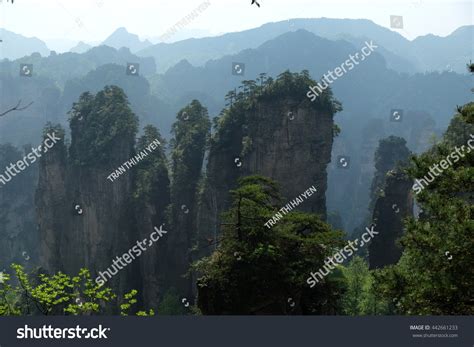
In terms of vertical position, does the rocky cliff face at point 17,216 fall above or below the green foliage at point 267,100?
above

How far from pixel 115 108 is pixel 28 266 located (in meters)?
44.6

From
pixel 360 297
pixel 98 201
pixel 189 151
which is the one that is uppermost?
pixel 189 151

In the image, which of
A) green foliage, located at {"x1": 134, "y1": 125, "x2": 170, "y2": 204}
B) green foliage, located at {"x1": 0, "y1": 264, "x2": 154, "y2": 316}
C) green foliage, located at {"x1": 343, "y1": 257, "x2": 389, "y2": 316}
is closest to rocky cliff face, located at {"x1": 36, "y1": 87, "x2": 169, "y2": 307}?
Answer: green foliage, located at {"x1": 134, "y1": 125, "x2": 170, "y2": 204}

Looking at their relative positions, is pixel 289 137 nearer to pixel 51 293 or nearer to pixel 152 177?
pixel 152 177

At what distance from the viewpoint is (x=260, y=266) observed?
76.2 ft

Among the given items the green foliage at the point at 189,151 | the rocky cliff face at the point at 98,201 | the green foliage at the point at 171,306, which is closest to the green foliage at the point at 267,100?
the green foliage at the point at 189,151

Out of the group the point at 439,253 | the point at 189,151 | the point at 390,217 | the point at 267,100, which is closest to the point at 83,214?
the point at 189,151

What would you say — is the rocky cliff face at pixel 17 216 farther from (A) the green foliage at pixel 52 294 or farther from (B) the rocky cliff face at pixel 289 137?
(A) the green foliage at pixel 52 294

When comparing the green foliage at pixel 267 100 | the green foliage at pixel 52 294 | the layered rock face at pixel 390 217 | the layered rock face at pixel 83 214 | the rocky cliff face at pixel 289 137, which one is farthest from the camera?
the layered rock face at pixel 83 214

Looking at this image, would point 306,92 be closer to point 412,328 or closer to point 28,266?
point 412,328

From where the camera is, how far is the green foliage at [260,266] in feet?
76.8

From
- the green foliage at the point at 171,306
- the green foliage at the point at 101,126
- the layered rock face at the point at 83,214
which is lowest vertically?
the green foliage at the point at 171,306

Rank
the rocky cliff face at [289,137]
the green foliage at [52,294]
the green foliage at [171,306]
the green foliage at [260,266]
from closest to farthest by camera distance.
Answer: the green foliage at [52,294]
the green foliage at [260,266]
the rocky cliff face at [289,137]
the green foliage at [171,306]

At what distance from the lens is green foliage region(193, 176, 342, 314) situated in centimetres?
2341
